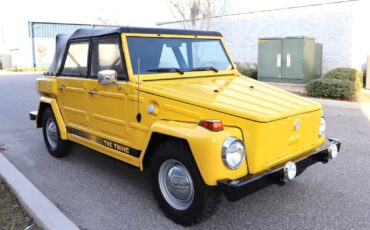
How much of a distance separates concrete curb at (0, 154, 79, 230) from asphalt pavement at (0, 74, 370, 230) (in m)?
0.17

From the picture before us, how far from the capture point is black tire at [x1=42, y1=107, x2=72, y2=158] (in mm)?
5898

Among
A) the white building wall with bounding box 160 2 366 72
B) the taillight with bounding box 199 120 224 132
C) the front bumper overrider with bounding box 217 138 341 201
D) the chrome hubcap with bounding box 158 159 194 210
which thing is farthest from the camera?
the white building wall with bounding box 160 2 366 72

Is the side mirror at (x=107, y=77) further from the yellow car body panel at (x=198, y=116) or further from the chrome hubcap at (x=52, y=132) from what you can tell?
the chrome hubcap at (x=52, y=132)

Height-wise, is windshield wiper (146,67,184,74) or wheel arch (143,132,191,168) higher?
windshield wiper (146,67,184,74)

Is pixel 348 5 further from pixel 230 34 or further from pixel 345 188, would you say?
pixel 345 188

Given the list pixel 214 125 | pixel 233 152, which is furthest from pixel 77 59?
pixel 233 152

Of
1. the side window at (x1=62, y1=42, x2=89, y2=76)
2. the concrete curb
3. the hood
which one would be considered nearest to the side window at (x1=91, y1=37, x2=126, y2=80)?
the side window at (x1=62, y1=42, x2=89, y2=76)

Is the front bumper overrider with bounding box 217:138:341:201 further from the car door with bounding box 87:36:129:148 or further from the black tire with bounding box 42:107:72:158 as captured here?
the black tire with bounding box 42:107:72:158

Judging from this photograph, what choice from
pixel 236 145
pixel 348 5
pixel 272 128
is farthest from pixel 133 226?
pixel 348 5

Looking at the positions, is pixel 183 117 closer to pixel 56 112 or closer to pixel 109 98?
pixel 109 98

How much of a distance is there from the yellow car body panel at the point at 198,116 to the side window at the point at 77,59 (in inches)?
5.6

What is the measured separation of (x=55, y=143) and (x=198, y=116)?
127 inches

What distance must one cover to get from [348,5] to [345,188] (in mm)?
12359

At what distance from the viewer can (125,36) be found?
176 inches
